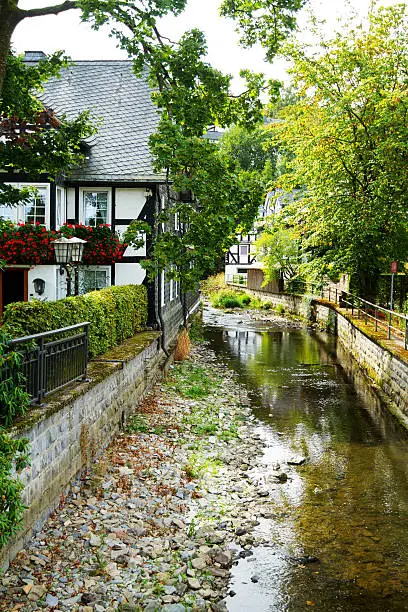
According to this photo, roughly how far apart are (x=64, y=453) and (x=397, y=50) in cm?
1910

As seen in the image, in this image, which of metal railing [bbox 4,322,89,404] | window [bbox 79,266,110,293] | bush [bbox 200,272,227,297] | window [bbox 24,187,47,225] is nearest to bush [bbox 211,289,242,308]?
bush [bbox 200,272,227,297]

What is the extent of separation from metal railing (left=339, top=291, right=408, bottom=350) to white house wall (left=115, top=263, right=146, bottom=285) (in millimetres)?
6477

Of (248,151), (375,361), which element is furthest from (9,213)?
(248,151)

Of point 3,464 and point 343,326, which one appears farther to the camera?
point 343,326

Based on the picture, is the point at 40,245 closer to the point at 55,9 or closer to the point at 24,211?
the point at 24,211

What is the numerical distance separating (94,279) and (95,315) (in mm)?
6421

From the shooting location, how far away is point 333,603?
601 centimetres

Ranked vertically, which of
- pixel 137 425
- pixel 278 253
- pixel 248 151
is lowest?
pixel 137 425

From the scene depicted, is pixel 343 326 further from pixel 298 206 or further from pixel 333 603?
pixel 333 603

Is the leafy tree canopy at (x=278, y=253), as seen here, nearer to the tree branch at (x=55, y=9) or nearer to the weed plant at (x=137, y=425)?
the weed plant at (x=137, y=425)

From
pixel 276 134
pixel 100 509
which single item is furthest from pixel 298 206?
pixel 100 509

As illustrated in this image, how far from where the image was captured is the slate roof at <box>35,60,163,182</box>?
16406 mm

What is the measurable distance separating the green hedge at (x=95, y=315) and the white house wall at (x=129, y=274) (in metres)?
0.64

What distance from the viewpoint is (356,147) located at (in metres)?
22.0
